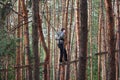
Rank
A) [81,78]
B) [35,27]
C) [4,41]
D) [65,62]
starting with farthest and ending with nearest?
[65,62], [4,41], [35,27], [81,78]

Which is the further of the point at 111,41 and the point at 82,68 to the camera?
the point at 111,41

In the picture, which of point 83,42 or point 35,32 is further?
point 35,32

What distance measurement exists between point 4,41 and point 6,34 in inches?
6.4

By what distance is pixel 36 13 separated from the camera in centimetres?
545

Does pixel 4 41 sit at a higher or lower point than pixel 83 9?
lower

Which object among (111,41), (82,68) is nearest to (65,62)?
(111,41)

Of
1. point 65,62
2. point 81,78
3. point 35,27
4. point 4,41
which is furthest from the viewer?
point 65,62

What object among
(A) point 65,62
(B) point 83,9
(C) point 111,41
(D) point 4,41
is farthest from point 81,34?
(A) point 65,62

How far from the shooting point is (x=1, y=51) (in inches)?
280

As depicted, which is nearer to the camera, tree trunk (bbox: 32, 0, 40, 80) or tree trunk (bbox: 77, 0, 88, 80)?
tree trunk (bbox: 77, 0, 88, 80)

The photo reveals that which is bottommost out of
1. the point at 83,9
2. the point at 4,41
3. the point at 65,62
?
the point at 65,62

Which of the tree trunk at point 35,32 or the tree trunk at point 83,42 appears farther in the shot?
the tree trunk at point 35,32

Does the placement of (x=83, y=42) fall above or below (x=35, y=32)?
below

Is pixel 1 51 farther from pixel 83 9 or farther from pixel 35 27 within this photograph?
pixel 83 9
